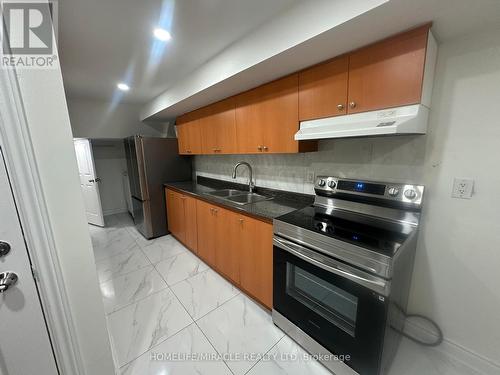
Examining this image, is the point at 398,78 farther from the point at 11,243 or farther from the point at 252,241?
the point at 11,243

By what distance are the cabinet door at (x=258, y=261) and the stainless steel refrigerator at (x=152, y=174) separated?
1910 mm

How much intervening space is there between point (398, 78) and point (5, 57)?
1705 millimetres

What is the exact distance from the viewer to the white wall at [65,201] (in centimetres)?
76

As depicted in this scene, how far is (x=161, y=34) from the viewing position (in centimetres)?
146

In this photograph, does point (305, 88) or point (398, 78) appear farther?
point (305, 88)

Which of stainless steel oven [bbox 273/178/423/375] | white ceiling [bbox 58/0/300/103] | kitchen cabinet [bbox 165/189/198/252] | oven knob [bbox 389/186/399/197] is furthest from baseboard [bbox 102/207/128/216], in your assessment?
oven knob [bbox 389/186/399/197]

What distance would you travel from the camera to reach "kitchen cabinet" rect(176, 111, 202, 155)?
2.74 metres

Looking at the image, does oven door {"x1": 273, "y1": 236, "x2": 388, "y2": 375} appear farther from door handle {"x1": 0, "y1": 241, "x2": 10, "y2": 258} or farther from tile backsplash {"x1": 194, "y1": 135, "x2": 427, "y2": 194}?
door handle {"x1": 0, "y1": 241, "x2": 10, "y2": 258}

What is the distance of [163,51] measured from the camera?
1.70 m

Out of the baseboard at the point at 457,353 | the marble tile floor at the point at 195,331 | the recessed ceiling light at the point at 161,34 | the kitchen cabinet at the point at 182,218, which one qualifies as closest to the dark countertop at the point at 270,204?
the kitchen cabinet at the point at 182,218

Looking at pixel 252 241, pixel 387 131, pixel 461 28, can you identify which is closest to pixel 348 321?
pixel 252 241

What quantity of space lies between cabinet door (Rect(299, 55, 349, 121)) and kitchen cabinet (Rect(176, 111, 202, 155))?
1611 mm

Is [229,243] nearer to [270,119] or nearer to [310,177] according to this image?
[310,177]

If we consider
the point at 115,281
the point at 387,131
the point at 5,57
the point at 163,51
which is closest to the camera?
the point at 5,57
